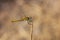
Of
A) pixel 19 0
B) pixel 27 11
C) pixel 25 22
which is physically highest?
pixel 19 0

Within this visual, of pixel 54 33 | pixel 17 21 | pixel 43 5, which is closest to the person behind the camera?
pixel 54 33

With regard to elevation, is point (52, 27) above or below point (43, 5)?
below

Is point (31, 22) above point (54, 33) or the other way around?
above

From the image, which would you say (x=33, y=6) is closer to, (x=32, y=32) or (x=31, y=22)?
(x=31, y=22)

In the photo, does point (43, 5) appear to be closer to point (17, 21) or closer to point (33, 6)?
point (33, 6)

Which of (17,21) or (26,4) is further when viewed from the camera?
(26,4)

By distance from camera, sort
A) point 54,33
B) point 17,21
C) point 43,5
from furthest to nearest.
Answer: point 43,5 < point 17,21 < point 54,33

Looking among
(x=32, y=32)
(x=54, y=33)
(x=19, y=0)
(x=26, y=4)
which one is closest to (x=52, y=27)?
(x=54, y=33)

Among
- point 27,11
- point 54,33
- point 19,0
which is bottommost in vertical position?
point 54,33

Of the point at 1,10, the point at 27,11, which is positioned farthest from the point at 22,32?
the point at 1,10
